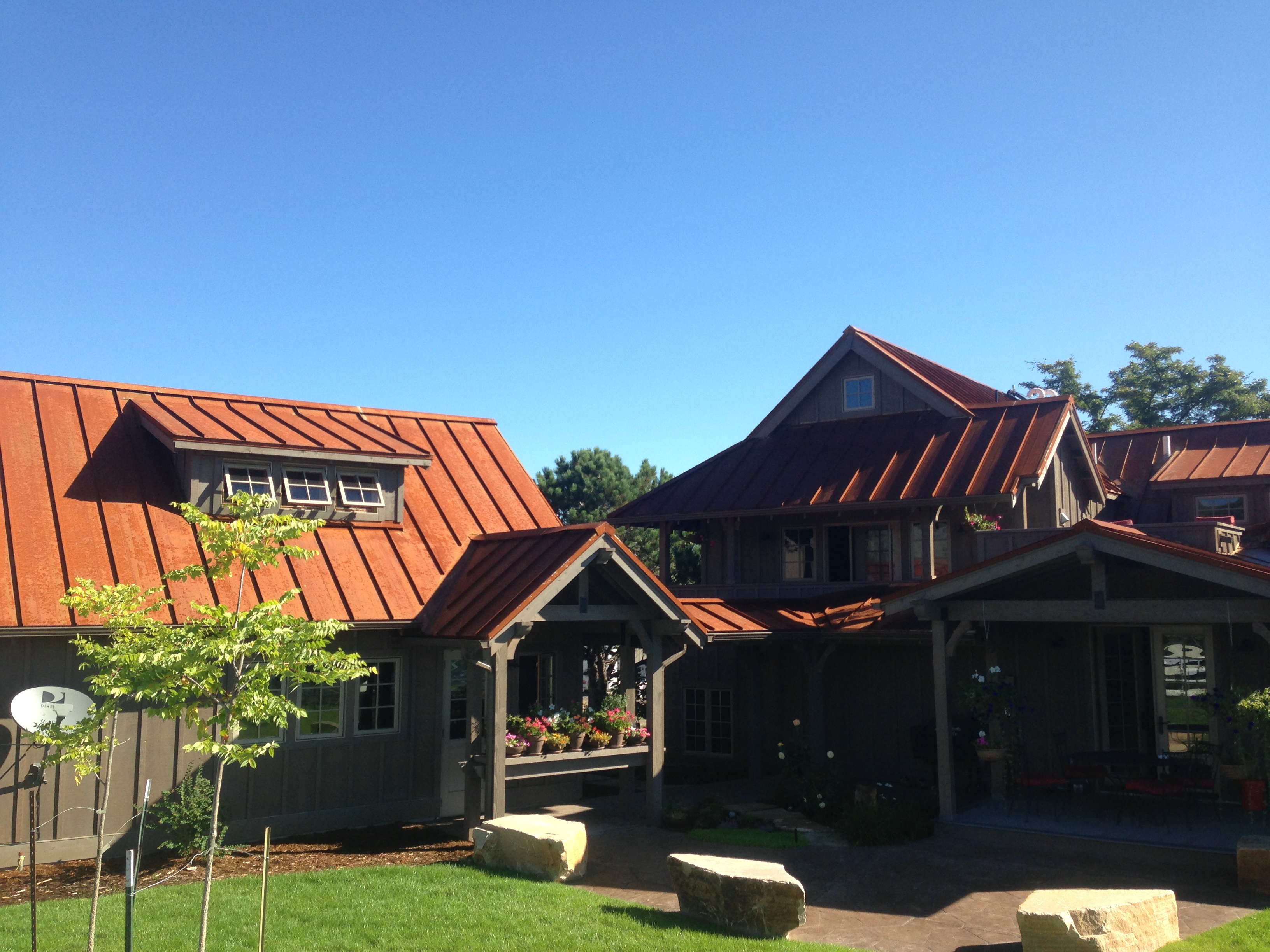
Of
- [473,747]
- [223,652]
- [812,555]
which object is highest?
[812,555]

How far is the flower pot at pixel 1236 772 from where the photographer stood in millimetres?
11977

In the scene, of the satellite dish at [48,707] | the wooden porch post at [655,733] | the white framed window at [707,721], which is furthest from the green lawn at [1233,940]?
the white framed window at [707,721]

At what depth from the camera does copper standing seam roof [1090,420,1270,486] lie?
77.8 feet

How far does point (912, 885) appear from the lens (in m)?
11.0

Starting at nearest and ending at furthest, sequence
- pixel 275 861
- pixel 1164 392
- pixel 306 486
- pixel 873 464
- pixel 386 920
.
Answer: pixel 386 920 < pixel 275 861 < pixel 306 486 < pixel 873 464 < pixel 1164 392

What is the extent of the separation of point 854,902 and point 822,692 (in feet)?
24.6

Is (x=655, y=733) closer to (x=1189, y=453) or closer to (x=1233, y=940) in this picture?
(x=1233, y=940)

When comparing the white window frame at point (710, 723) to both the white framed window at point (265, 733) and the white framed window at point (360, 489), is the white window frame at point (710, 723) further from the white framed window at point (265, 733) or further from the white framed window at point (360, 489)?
the white framed window at point (265, 733)

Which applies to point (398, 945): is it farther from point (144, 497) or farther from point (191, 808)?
point (144, 497)

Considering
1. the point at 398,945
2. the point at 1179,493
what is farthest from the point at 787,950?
the point at 1179,493

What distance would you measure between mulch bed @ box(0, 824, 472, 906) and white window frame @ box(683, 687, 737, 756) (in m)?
7.39

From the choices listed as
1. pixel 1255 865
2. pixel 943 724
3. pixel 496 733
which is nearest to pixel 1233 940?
pixel 1255 865

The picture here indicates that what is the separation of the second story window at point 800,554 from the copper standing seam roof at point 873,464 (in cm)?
94

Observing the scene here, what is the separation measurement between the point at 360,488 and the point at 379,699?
10.5 feet
